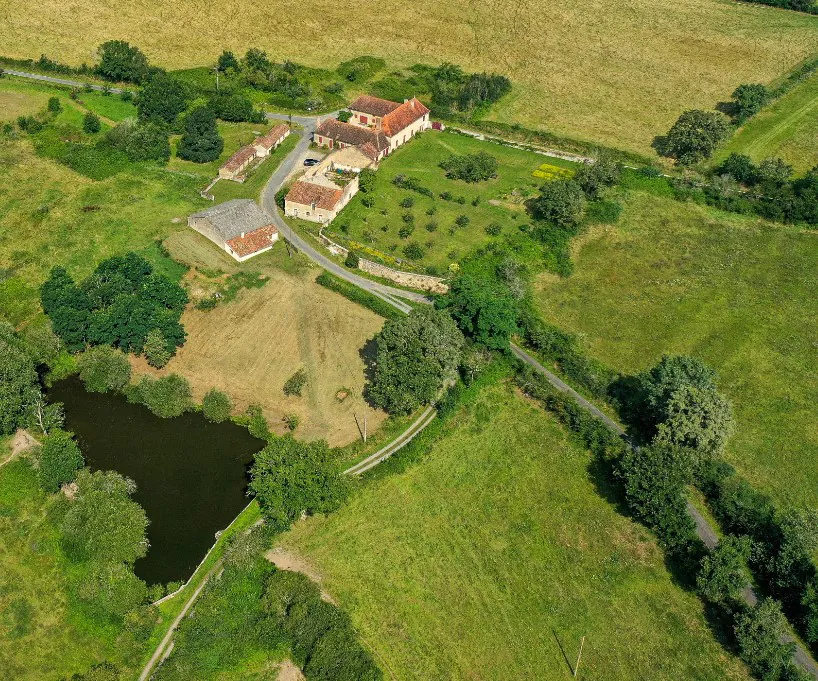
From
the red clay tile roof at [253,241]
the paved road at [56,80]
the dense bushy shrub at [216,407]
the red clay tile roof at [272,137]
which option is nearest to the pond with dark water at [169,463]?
the dense bushy shrub at [216,407]

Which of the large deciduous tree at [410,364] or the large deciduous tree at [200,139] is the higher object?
the large deciduous tree at [410,364]

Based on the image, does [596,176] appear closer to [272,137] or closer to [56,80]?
[272,137]

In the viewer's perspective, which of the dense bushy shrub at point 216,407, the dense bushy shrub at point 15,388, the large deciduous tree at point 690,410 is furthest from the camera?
the dense bushy shrub at point 216,407

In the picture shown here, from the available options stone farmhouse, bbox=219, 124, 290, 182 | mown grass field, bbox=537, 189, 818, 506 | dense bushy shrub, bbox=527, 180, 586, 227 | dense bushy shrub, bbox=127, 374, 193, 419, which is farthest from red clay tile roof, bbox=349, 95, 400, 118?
dense bushy shrub, bbox=127, 374, 193, 419

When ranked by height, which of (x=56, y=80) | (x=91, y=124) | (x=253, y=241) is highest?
(x=253, y=241)

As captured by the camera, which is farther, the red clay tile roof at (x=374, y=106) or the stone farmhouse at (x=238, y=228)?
the red clay tile roof at (x=374, y=106)

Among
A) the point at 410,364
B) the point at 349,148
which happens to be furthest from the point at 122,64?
the point at 410,364

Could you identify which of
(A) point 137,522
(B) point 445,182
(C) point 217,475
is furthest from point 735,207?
(A) point 137,522

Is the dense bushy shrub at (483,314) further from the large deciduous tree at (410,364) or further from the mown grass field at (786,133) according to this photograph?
the mown grass field at (786,133)
